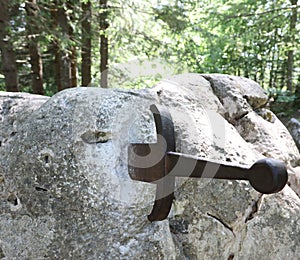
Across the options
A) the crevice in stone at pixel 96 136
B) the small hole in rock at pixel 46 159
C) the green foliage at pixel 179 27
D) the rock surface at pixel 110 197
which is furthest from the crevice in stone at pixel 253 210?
the green foliage at pixel 179 27

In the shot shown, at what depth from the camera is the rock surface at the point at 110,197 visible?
182 cm

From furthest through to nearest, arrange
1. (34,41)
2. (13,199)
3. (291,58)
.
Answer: (291,58), (34,41), (13,199)

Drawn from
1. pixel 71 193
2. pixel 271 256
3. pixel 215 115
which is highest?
pixel 215 115

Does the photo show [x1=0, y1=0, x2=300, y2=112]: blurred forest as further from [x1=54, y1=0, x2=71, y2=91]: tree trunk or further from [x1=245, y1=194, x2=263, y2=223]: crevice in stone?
[x1=245, y1=194, x2=263, y2=223]: crevice in stone

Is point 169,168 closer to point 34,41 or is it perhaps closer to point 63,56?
point 34,41

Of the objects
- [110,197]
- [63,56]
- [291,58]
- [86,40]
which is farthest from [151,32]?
[110,197]

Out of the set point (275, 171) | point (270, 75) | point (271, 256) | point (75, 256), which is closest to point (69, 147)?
point (75, 256)

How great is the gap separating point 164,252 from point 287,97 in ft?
27.5

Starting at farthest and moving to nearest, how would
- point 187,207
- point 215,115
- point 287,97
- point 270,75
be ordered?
1. point 270,75
2. point 287,97
3. point 215,115
4. point 187,207

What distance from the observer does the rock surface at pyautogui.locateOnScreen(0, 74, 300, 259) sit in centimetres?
182

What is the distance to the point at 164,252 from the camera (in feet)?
6.09

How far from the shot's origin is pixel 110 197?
1.81 m

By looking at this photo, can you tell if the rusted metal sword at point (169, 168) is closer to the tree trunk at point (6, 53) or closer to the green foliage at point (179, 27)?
the tree trunk at point (6, 53)

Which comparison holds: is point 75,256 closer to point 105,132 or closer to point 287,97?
point 105,132
